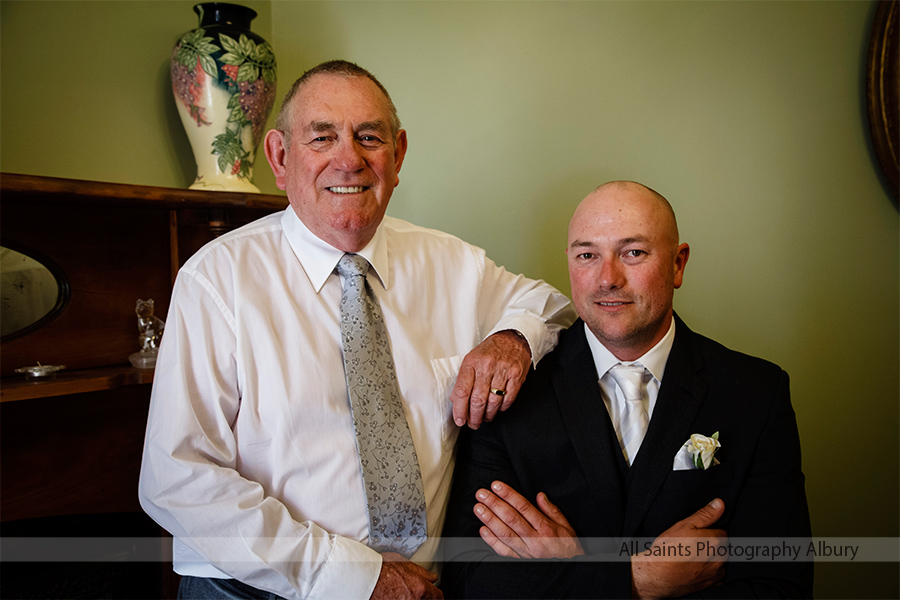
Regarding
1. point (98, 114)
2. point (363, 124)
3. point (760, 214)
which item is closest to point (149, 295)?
point (98, 114)

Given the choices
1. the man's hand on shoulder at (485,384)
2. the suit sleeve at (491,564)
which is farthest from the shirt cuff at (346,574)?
the man's hand on shoulder at (485,384)

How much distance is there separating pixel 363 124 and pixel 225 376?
0.70 metres

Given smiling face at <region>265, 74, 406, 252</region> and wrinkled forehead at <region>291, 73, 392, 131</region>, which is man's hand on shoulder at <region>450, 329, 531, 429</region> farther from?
wrinkled forehead at <region>291, 73, 392, 131</region>

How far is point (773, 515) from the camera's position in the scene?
4.84ft

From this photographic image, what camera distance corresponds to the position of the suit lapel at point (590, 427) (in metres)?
1.53

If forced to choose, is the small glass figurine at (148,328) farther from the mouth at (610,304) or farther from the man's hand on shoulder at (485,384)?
the mouth at (610,304)

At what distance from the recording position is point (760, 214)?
2217 mm

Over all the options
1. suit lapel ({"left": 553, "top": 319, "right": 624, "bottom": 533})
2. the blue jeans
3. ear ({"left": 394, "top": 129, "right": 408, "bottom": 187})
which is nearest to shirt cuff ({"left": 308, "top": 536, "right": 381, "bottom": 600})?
the blue jeans

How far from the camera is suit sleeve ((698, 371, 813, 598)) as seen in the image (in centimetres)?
143

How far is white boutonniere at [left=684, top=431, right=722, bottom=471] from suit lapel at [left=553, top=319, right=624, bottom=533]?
177 mm

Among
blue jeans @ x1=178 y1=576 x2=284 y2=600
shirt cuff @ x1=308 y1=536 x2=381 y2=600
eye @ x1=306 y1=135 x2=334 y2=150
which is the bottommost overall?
blue jeans @ x1=178 y1=576 x2=284 y2=600

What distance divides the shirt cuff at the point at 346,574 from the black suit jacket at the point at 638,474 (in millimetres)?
252

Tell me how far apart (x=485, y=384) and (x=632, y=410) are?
38 cm

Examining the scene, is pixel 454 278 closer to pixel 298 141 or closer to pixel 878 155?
pixel 298 141
